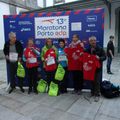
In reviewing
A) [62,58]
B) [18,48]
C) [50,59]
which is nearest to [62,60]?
[62,58]

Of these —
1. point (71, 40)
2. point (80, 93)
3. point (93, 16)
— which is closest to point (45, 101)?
point (80, 93)

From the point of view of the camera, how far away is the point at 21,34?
5.70 meters

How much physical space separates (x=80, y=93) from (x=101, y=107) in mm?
1050

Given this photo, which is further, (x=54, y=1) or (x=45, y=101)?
(x=54, y=1)

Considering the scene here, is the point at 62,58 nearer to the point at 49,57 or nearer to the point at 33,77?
the point at 49,57

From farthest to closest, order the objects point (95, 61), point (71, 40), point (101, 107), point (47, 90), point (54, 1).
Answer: point (54, 1)
point (47, 90)
point (71, 40)
point (95, 61)
point (101, 107)

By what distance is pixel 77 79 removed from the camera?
538 centimetres

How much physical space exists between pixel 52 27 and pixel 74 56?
1040mm

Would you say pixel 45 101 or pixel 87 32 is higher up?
pixel 87 32

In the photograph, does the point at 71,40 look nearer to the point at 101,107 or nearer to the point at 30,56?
the point at 30,56

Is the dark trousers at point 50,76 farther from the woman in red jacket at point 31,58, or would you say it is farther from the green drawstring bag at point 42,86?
the woman in red jacket at point 31,58

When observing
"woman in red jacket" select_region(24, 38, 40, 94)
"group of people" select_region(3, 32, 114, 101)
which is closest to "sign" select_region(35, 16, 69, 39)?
"group of people" select_region(3, 32, 114, 101)

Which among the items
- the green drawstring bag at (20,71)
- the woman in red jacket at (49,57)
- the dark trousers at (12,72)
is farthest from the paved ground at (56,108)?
the woman in red jacket at (49,57)

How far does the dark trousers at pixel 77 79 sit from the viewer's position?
209 inches
